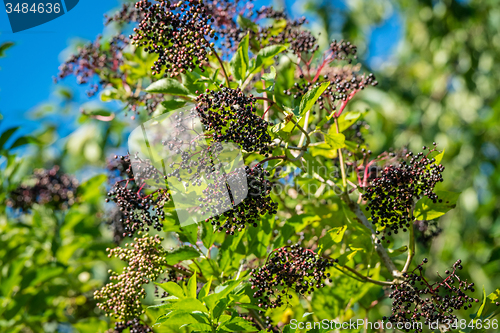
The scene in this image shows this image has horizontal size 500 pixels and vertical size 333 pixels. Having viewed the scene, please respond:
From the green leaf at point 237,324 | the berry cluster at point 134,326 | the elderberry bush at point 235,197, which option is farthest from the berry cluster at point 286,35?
the berry cluster at point 134,326

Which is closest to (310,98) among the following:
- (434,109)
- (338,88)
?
(338,88)

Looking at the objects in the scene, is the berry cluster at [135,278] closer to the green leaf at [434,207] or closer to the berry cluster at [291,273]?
the berry cluster at [291,273]

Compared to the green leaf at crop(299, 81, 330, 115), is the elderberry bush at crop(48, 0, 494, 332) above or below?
below

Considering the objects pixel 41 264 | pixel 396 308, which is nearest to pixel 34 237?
pixel 41 264

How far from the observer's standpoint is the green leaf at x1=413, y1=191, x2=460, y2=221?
Result: 4.51ft

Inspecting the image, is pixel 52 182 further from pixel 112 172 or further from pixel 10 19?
pixel 10 19

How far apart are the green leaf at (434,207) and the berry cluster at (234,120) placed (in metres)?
0.62

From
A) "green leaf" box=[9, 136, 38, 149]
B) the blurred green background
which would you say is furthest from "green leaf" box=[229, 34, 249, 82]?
the blurred green background

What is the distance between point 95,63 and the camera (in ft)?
6.89

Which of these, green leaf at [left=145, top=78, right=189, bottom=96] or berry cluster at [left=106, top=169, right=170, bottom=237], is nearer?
berry cluster at [left=106, top=169, right=170, bottom=237]

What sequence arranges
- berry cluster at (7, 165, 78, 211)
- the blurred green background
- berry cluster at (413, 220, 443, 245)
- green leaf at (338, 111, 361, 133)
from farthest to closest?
the blurred green background
berry cluster at (7, 165, 78, 211)
berry cluster at (413, 220, 443, 245)
green leaf at (338, 111, 361, 133)

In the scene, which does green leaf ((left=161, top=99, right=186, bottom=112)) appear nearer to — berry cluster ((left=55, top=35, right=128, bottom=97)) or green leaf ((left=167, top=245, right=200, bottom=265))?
green leaf ((left=167, top=245, right=200, bottom=265))

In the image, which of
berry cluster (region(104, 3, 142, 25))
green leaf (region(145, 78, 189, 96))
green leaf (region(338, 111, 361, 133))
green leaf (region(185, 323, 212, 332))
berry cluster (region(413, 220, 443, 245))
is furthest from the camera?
berry cluster (region(104, 3, 142, 25))

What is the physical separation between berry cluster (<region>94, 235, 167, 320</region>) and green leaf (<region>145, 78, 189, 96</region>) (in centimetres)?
56
